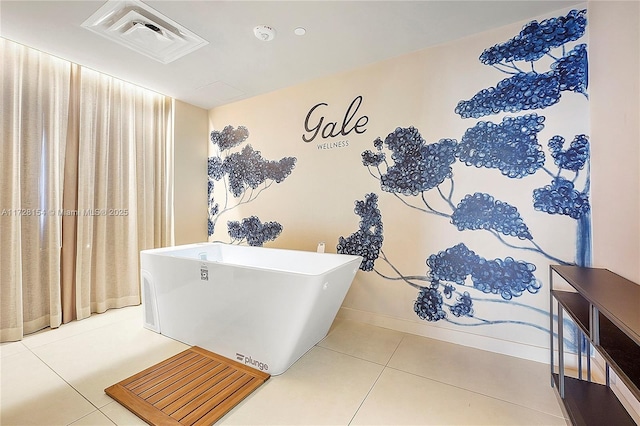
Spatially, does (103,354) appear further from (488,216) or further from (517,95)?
(517,95)

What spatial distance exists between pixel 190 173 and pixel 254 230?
3.90 ft

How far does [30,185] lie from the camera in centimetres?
235

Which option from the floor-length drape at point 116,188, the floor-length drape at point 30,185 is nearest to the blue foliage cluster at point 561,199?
the floor-length drape at point 116,188

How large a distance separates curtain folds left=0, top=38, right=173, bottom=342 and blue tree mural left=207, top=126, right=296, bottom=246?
24.7 inches

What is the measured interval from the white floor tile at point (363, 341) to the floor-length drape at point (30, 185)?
2.51 m

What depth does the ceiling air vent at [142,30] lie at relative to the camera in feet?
6.18

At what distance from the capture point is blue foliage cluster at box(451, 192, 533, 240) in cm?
199

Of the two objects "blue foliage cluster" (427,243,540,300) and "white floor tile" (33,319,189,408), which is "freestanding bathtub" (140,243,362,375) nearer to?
"white floor tile" (33,319,189,408)

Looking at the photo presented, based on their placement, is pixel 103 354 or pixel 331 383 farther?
pixel 103 354

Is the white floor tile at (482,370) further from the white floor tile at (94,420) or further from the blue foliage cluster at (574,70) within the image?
the blue foliage cluster at (574,70)

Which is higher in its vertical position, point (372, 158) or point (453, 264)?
point (372, 158)

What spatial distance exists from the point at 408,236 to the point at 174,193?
111 inches

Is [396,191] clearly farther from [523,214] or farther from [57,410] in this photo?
[57,410]

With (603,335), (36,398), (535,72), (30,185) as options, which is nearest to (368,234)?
(603,335)
